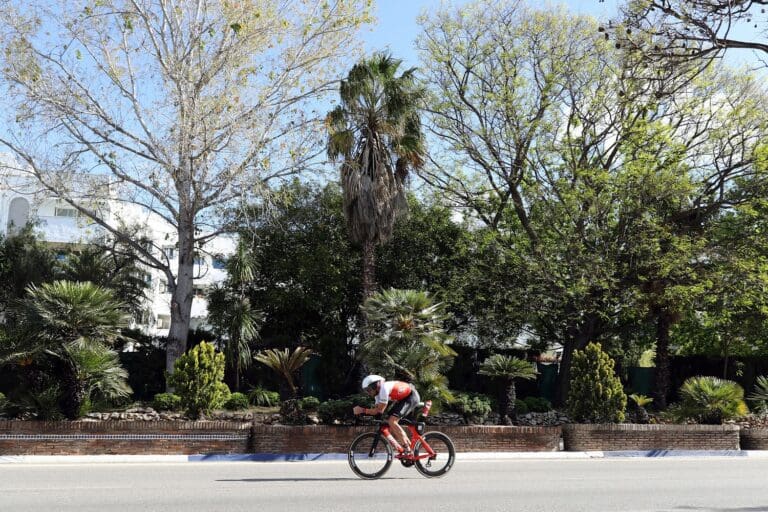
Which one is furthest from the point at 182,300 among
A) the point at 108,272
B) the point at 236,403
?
the point at 108,272

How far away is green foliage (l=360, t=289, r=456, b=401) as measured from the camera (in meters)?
17.2

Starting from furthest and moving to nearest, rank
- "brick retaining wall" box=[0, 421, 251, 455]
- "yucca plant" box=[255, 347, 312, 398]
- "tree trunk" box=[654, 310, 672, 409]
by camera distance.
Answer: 1. "tree trunk" box=[654, 310, 672, 409]
2. "yucca plant" box=[255, 347, 312, 398]
3. "brick retaining wall" box=[0, 421, 251, 455]

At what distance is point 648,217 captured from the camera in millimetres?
24234

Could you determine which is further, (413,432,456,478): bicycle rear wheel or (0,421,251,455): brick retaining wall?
(0,421,251,455): brick retaining wall

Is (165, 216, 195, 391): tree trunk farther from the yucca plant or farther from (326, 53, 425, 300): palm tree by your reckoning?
the yucca plant

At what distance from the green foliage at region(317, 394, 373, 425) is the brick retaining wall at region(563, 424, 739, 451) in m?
4.79

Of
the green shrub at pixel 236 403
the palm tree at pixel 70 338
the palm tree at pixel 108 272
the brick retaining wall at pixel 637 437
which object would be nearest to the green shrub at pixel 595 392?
the brick retaining wall at pixel 637 437

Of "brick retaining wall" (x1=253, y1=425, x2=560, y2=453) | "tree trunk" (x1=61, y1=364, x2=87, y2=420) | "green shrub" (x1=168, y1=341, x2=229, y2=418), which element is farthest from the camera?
"green shrub" (x1=168, y1=341, x2=229, y2=418)

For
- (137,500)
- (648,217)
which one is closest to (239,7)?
(648,217)

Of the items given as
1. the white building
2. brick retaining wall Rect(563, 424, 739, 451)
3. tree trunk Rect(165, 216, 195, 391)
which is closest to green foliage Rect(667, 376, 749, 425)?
brick retaining wall Rect(563, 424, 739, 451)

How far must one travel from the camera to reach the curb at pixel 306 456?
49.3 ft

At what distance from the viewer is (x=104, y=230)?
106 ft

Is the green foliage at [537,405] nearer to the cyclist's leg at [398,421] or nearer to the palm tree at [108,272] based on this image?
the cyclist's leg at [398,421]

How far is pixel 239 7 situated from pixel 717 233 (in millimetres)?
15939
